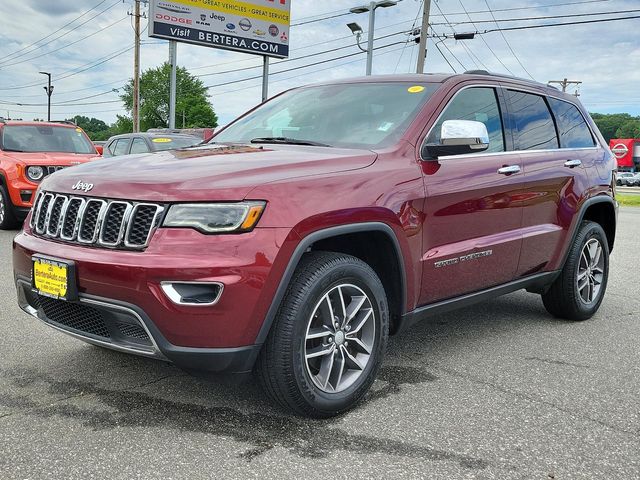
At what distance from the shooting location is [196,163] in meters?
3.12

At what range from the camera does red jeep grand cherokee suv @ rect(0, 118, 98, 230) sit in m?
9.94

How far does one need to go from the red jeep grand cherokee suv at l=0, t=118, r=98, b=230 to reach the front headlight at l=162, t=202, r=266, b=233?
7975 millimetres

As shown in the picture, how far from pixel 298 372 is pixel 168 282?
714 millimetres

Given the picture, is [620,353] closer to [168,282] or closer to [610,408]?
[610,408]

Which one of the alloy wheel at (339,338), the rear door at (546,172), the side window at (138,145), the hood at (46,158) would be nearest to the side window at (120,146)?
the side window at (138,145)

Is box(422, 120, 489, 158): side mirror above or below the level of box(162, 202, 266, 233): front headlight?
above

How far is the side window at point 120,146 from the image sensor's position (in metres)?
12.8

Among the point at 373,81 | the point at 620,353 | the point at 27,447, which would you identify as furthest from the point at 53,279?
the point at 620,353

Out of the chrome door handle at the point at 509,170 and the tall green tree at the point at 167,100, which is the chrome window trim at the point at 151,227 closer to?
the chrome door handle at the point at 509,170

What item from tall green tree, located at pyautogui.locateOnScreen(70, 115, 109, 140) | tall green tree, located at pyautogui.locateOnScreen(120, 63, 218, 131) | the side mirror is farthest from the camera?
tall green tree, located at pyautogui.locateOnScreen(70, 115, 109, 140)

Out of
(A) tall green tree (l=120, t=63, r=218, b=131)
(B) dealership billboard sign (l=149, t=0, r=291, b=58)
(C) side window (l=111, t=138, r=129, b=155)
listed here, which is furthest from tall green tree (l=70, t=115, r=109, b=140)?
(C) side window (l=111, t=138, r=129, b=155)

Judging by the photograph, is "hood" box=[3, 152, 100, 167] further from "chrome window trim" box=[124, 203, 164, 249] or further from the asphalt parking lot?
"chrome window trim" box=[124, 203, 164, 249]

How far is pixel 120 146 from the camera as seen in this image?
13.0 m

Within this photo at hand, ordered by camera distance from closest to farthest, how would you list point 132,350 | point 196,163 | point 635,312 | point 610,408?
point 132,350
point 196,163
point 610,408
point 635,312
